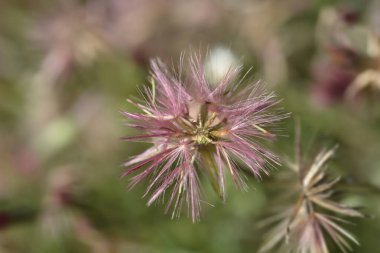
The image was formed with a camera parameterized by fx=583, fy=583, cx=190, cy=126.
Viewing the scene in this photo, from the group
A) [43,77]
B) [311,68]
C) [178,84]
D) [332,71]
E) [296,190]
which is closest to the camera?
[178,84]

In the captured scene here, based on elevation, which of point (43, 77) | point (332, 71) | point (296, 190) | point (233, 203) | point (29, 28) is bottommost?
point (296, 190)

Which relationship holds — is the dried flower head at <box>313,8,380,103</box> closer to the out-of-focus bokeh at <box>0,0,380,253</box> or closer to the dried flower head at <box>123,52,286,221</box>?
the out-of-focus bokeh at <box>0,0,380,253</box>

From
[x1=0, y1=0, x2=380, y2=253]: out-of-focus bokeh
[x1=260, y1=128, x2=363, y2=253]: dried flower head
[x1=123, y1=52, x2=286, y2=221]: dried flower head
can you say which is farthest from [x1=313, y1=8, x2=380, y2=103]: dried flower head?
[x1=123, y1=52, x2=286, y2=221]: dried flower head

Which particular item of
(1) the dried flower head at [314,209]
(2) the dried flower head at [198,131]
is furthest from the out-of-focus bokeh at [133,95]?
(2) the dried flower head at [198,131]

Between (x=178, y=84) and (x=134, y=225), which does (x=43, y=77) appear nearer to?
(x=134, y=225)

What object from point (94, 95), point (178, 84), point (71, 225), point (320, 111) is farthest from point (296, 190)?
point (94, 95)

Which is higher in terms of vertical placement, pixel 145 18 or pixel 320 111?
pixel 145 18

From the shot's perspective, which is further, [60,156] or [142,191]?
[60,156]
